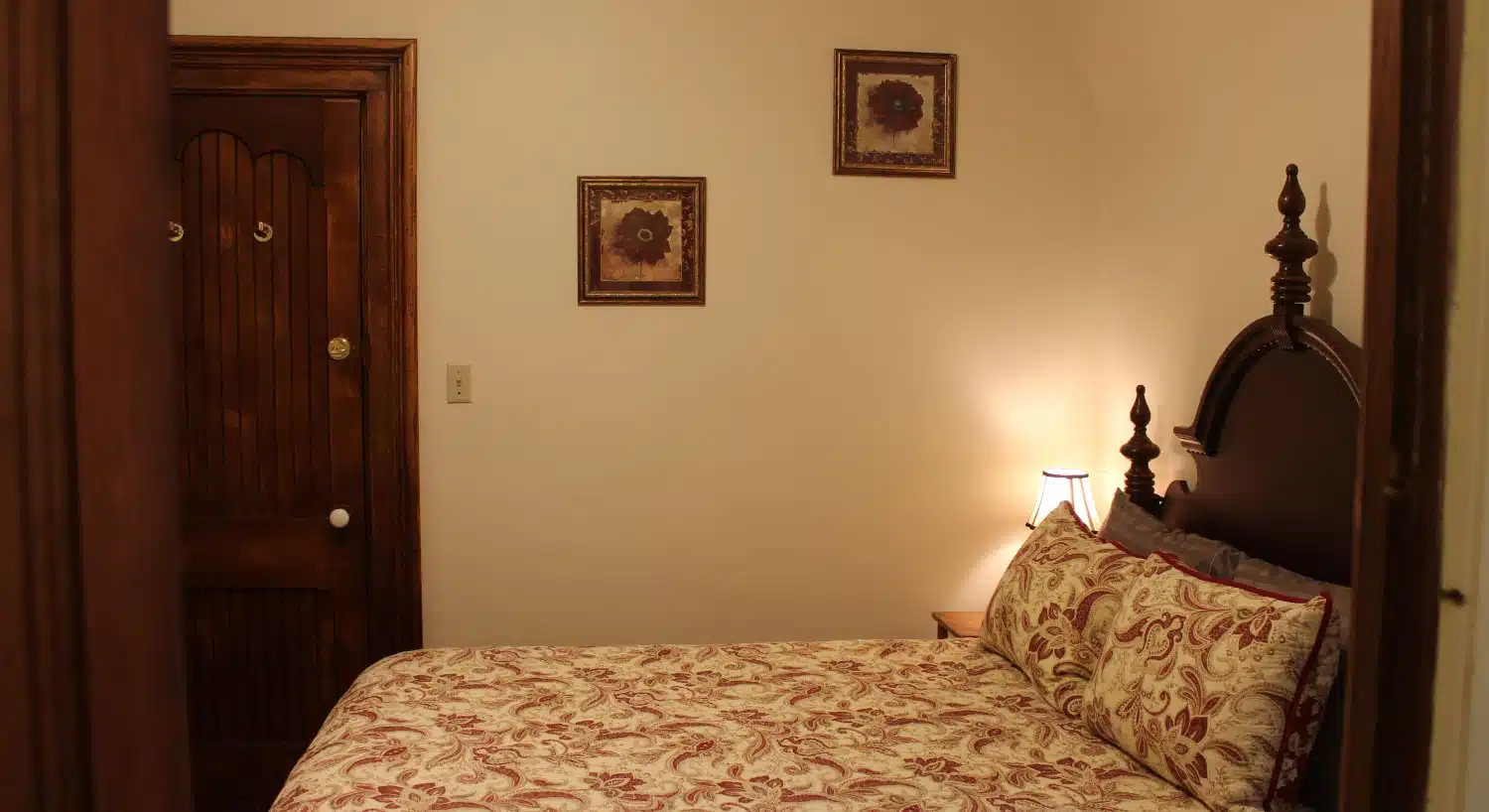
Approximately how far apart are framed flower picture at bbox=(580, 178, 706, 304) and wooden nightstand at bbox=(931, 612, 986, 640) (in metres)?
1.14

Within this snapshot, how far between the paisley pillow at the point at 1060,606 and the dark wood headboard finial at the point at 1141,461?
0.86 ft

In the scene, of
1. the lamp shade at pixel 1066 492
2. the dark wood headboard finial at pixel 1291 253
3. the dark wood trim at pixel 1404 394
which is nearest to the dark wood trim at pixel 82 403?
the dark wood trim at pixel 1404 394

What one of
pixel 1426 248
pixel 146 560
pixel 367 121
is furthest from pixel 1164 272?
pixel 146 560

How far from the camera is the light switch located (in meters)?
3.08

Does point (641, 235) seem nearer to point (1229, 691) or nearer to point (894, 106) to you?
point (894, 106)

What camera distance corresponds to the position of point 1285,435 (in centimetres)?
219

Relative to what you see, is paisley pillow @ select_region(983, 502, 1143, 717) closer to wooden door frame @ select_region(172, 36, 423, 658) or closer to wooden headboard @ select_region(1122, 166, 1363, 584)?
wooden headboard @ select_region(1122, 166, 1363, 584)

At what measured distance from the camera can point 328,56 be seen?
2982mm

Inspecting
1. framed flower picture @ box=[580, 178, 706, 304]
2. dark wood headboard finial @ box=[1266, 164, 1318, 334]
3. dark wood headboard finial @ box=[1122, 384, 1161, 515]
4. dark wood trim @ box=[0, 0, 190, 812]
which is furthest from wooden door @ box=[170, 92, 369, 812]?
dark wood trim @ box=[0, 0, 190, 812]

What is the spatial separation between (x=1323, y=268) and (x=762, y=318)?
1468mm

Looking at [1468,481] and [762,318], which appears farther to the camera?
[762,318]

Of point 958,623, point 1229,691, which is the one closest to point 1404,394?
point 1229,691

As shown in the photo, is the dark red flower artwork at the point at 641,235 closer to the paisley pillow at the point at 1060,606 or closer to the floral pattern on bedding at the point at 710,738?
the floral pattern on bedding at the point at 710,738

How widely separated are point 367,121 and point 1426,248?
2.86 m
